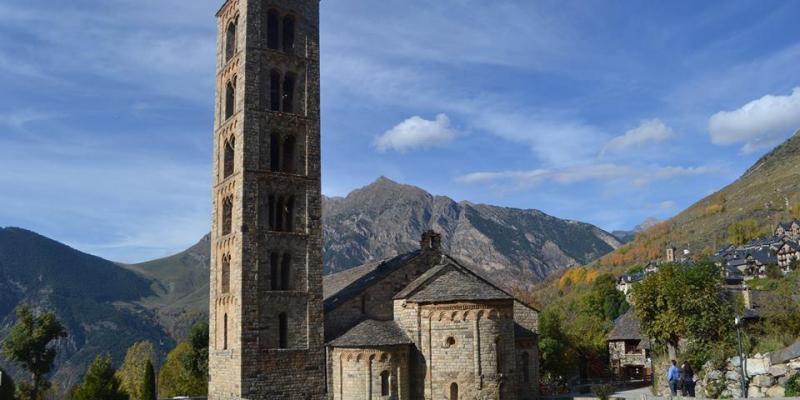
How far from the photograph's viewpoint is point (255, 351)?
99.3 feet

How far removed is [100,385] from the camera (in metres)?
43.9

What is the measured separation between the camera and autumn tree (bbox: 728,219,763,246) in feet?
400

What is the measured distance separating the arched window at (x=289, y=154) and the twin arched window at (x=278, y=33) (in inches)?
188

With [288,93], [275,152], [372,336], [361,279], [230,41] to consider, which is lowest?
[372,336]

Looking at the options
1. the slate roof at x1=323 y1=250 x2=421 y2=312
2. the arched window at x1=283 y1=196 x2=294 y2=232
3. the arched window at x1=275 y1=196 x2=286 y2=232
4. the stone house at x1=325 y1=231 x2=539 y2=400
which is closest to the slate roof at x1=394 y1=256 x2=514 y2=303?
the stone house at x1=325 y1=231 x2=539 y2=400

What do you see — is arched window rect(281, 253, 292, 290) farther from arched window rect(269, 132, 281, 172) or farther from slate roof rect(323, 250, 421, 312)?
arched window rect(269, 132, 281, 172)

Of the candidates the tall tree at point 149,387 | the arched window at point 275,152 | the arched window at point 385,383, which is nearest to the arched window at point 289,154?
the arched window at point 275,152

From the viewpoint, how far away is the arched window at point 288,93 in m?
34.0

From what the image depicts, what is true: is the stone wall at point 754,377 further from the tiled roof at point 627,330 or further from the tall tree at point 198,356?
the tall tree at point 198,356

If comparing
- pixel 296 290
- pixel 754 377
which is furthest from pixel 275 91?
pixel 754 377

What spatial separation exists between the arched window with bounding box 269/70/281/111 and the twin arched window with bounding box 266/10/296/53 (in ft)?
5.09

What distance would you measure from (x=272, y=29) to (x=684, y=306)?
27.6m

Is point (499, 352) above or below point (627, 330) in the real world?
above

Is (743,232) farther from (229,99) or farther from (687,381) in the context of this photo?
(229,99)
